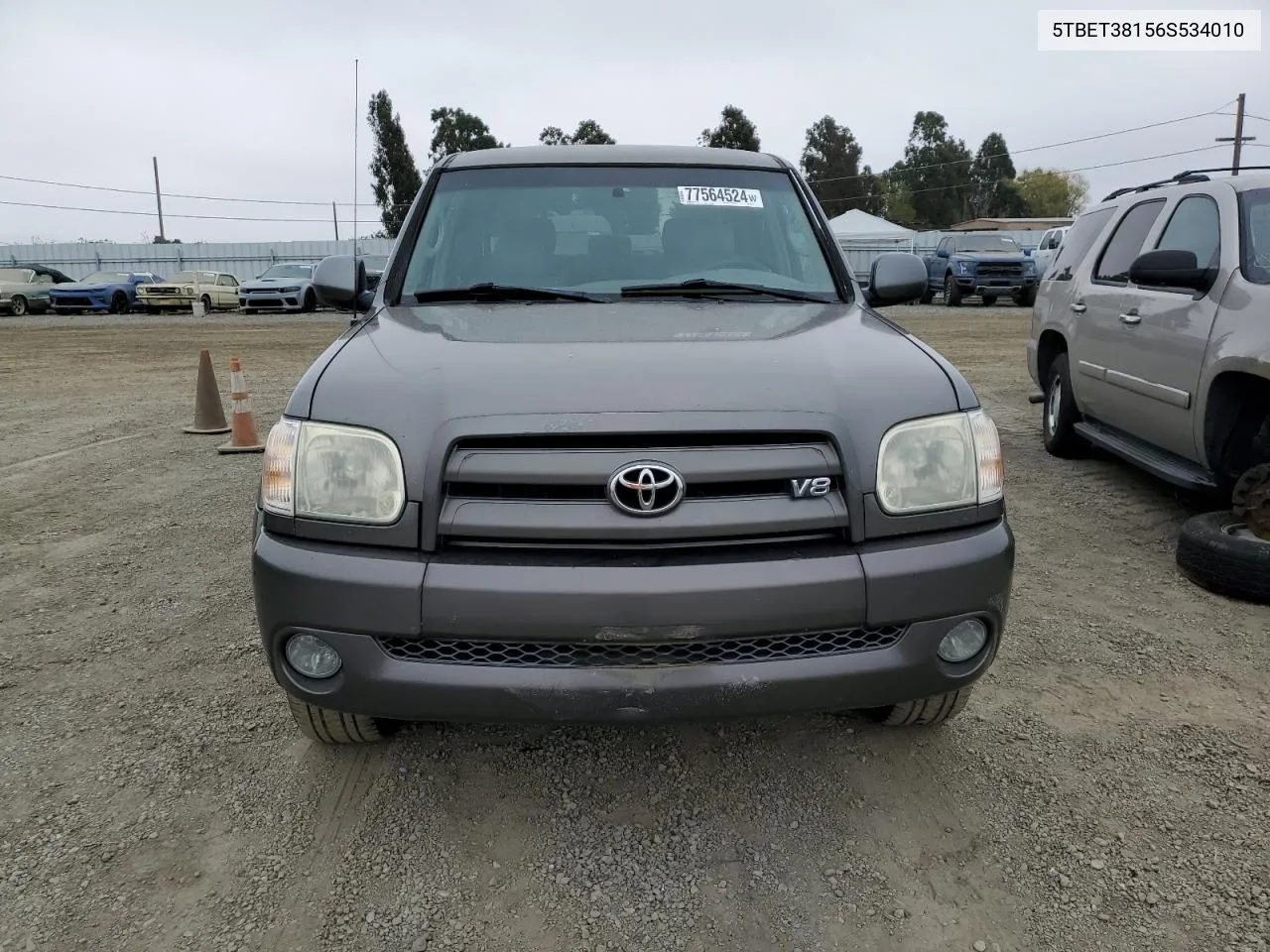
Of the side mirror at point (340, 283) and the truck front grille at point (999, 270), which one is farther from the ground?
the truck front grille at point (999, 270)

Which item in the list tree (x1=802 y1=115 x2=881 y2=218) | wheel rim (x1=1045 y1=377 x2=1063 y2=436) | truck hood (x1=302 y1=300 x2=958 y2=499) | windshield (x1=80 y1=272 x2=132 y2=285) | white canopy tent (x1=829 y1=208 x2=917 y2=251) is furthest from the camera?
tree (x1=802 y1=115 x2=881 y2=218)

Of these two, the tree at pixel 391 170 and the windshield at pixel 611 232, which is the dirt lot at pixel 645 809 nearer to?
the windshield at pixel 611 232

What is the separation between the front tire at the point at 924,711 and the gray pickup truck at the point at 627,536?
1.14 feet

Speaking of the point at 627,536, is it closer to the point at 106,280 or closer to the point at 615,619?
the point at 615,619

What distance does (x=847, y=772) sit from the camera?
2.56 meters

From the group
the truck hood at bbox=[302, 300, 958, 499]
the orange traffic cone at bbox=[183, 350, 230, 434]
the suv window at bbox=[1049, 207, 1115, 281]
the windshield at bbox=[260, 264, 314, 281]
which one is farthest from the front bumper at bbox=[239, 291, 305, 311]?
the truck hood at bbox=[302, 300, 958, 499]

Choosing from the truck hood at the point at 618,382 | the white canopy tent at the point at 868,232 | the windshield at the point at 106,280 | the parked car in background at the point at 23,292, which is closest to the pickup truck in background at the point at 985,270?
the white canopy tent at the point at 868,232

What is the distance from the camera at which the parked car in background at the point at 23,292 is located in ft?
80.2

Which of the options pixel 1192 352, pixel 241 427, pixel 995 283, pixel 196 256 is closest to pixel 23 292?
pixel 196 256

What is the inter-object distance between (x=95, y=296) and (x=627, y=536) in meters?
27.8

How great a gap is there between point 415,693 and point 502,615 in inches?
11.2

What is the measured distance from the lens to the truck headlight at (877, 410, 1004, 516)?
2.06 metres

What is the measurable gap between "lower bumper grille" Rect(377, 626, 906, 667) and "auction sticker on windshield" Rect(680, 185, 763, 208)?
5.99ft

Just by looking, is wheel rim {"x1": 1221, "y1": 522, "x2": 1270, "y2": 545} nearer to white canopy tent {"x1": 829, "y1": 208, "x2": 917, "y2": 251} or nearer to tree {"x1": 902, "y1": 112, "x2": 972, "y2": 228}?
white canopy tent {"x1": 829, "y1": 208, "x2": 917, "y2": 251}
